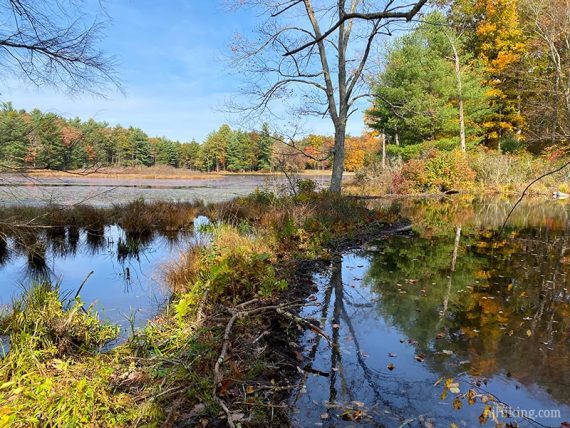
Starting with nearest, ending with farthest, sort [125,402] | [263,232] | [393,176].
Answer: [125,402] → [263,232] → [393,176]

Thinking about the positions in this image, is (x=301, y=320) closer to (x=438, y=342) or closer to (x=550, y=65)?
(x=438, y=342)

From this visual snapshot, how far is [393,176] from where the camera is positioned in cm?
2398

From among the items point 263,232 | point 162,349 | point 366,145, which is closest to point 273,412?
point 162,349

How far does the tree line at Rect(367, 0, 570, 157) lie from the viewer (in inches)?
993

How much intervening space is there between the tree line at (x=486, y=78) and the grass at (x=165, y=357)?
20.0 metres

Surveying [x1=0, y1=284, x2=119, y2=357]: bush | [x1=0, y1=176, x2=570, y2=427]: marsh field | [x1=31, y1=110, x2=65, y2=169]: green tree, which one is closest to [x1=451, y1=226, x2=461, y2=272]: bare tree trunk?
[x1=0, y1=176, x2=570, y2=427]: marsh field

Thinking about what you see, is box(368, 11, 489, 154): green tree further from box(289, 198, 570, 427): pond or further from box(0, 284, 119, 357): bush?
box(0, 284, 119, 357): bush

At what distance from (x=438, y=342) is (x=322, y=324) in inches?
51.7

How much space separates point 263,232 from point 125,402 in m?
5.57

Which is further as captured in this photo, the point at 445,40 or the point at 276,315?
the point at 445,40

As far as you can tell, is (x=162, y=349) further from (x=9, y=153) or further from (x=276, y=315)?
(x=9, y=153)

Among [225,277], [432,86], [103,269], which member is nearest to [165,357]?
[225,277]

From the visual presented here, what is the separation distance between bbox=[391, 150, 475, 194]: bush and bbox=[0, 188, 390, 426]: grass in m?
19.1

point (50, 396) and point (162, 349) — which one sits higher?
point (50, 396)
